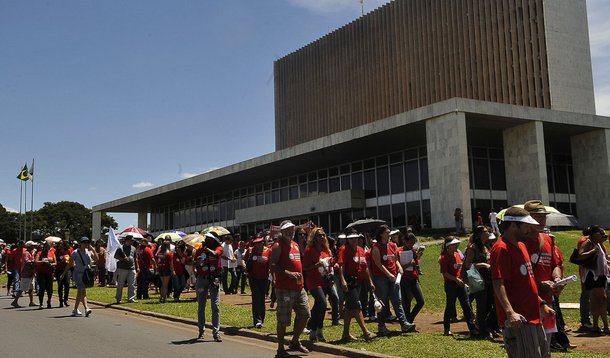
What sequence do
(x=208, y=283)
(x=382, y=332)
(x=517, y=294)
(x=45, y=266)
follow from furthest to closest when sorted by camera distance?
(x=45, y=266), (x=208, y=283), (x=382, y=332), (x=517, y=294)

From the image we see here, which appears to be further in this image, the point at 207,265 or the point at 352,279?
the point at 207,265

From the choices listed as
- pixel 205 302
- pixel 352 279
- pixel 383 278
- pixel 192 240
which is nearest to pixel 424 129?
pixel 192 240

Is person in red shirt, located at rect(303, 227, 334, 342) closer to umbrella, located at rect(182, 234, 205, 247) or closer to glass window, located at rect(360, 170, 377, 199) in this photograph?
umbrella, located at rect(182, 234, 205, 247)

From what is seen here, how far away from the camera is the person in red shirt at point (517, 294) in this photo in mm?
4773

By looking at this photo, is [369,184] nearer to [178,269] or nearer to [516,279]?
[178,269]

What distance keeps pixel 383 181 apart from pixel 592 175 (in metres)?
13.3

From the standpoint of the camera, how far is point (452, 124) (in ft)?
104

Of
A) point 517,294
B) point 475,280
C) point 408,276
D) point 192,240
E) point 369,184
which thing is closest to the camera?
point 517,294

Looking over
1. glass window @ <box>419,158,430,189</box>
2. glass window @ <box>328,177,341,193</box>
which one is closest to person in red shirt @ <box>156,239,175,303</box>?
glass window @ <box>419,158,430,189</box>

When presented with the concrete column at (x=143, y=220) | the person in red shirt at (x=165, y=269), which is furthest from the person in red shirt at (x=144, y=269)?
the concrete column at (x=143, y=220)

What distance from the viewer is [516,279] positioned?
4918mm

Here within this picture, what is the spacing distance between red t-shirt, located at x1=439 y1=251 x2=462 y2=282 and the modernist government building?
21.9 meters

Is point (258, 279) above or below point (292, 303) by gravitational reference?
above

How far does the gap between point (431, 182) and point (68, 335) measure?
25.0 meters
